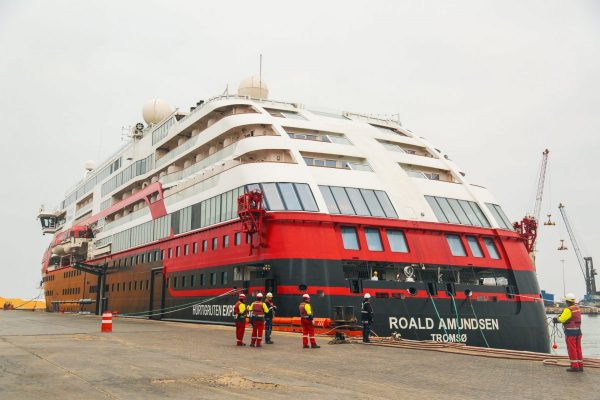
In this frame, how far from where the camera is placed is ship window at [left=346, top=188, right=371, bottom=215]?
2722 centimetres

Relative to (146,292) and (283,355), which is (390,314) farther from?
(146,292)

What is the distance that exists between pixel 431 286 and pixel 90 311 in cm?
3920

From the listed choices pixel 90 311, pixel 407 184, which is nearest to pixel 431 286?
pixel 407 184

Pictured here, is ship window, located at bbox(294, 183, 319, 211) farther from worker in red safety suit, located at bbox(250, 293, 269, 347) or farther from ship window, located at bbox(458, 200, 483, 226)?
ship window, located at bbox(458, 200, 483, 226)

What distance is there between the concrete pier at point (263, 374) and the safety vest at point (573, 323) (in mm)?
922

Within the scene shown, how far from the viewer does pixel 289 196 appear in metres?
26.3

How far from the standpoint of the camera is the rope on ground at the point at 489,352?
43.7ft

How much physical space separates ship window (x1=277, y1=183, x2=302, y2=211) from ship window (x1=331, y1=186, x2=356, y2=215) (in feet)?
7.23

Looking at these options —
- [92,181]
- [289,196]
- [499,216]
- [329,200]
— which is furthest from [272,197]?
[92,181]

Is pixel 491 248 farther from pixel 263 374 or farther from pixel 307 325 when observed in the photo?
pixel 263 374

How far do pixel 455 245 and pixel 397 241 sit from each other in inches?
138

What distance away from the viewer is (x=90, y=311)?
53.5 m

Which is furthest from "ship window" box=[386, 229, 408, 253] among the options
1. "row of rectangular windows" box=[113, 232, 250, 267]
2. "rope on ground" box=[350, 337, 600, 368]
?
"rope on ground" box=[350, 337, 600, 368]

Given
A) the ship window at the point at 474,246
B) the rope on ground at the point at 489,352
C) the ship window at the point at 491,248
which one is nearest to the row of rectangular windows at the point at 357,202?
the ship window at the point at 474,246
